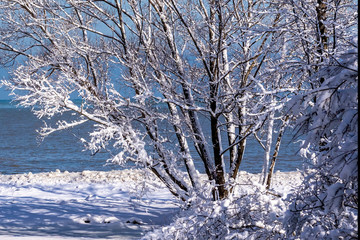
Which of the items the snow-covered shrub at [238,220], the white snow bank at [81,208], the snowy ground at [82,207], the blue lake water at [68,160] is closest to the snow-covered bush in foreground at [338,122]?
the snow-covered shrub at [238,220]

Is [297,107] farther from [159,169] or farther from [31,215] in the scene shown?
[31,215]

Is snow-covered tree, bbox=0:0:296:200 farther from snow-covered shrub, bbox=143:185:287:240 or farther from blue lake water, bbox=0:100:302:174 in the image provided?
blue lake water, bbox=0:100:302:174

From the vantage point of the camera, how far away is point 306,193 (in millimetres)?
3682

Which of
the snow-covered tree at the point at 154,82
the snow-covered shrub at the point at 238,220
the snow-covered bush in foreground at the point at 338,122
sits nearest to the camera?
the snow-covered bush in foreground at the point at 338,122

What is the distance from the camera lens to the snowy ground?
8.06 metres

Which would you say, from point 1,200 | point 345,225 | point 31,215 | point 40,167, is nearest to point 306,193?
point 345,225

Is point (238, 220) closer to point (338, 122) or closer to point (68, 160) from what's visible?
point (338, 122)

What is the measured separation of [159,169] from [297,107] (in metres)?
5.04

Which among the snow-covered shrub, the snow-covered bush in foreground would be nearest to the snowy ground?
the snow-covered shrub

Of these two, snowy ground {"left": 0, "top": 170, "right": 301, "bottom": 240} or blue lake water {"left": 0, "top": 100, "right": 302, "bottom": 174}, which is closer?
snowy ground {"left": 0, "top": 170, "right": 301, "bottom": 240}

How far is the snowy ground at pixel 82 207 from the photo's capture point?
8062mm

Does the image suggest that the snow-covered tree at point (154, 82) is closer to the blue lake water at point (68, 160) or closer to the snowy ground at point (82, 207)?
the snowy ground at point (82, 207)

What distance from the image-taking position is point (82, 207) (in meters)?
10.1

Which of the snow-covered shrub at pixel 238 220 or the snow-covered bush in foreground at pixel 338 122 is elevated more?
the snow-covered bush in foreground at pixel 338 122
